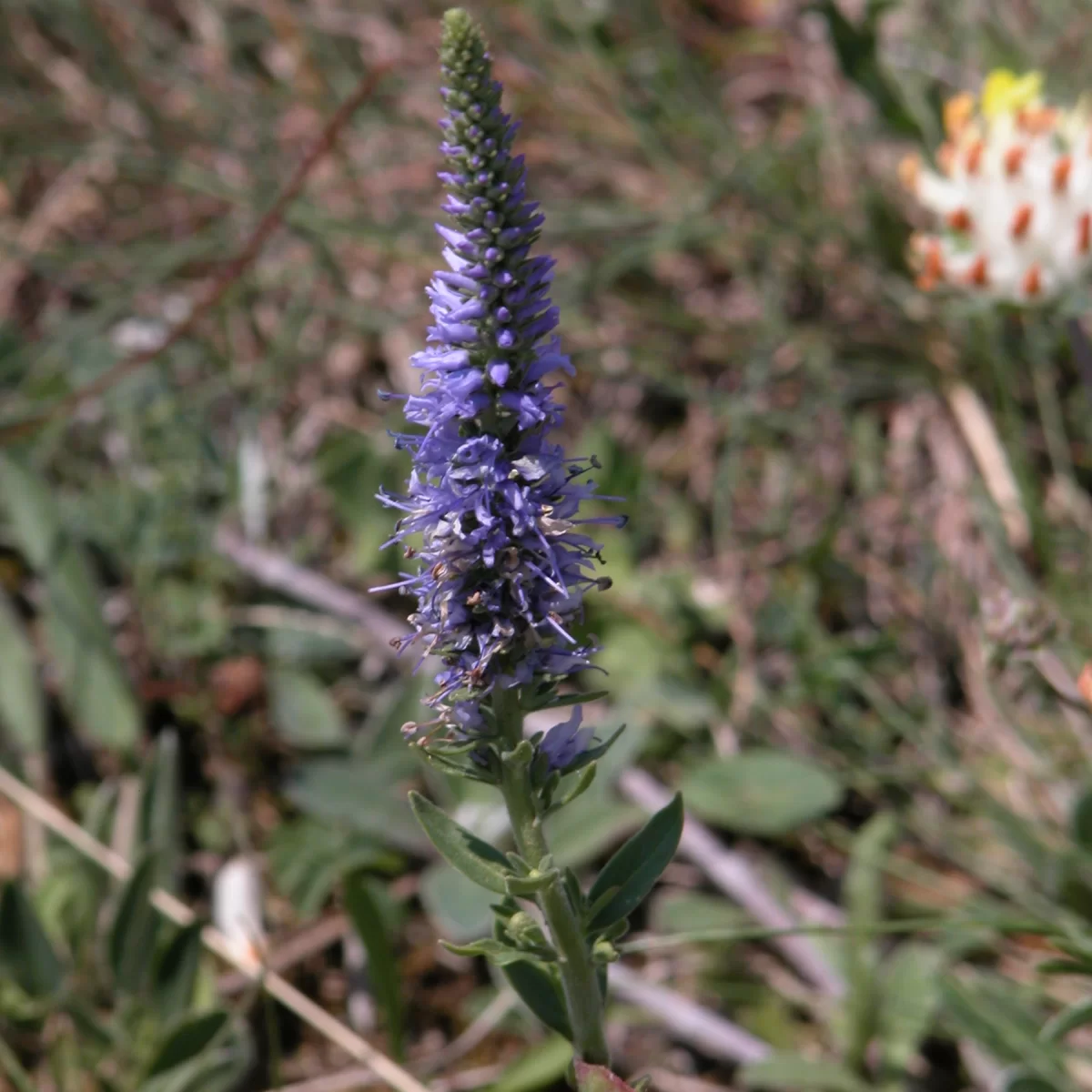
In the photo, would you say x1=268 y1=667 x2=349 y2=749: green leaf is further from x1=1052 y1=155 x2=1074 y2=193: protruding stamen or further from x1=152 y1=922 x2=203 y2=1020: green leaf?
x1=1052 y1=155 x2=1074 y2=193: protruding stamen

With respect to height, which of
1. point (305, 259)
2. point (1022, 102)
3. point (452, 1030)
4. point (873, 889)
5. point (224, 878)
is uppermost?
point (1022, 102)

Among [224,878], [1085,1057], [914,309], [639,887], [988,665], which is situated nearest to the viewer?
[639,887]

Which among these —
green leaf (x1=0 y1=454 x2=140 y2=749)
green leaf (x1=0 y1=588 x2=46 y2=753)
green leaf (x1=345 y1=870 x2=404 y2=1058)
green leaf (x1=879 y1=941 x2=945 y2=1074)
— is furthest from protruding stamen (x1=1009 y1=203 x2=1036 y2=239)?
green leaf (x1=0 y1=588 x2=46 y2=753)

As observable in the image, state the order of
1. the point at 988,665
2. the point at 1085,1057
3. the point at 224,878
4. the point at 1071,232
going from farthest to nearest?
1. the point at 224,878
2. the point at 1071,232
3. the point at 1085,1057
4. the point at 988,665

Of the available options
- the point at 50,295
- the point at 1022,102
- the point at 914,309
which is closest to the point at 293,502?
the point at 50,295

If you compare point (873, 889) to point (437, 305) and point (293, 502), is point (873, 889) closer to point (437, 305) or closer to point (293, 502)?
point (437, 305)

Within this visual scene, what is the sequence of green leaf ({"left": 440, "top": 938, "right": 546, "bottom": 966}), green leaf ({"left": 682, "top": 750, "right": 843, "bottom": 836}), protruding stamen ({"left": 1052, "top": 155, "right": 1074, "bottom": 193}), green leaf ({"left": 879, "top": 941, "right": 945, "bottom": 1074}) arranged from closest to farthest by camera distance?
green leaf ({"left": 440, "top": 938, "right": 546, "bottom": 966}), green leaf ({"left": 879, "top": 941, "right": 945, "bottom": 1074}), protruding stamen ({"left": 1052, "top": 155, "right": 1074, "bottom": 193}), green leaf ({"left": 682, "top": 750, "right": 843, "bottom": 836})

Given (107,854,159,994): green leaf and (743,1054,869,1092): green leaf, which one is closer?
(743,1054,869,1092): green leaf

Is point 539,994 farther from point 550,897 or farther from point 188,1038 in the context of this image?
point 188,1038
